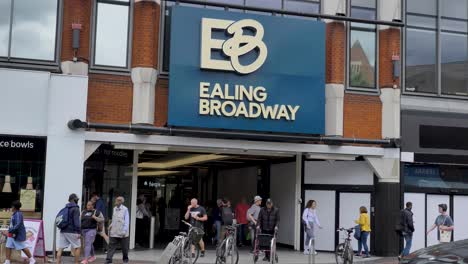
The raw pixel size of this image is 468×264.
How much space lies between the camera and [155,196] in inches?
1145

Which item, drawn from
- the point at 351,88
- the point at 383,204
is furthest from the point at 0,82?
the point at 383,204

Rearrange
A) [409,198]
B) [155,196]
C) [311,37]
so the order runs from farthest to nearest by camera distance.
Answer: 1. [155,196]
2. [409,198]
3. [311,37]

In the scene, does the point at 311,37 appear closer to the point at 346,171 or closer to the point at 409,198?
the point at 346,171

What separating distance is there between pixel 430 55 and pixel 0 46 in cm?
1466

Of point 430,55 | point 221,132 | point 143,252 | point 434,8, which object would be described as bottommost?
point 143,252

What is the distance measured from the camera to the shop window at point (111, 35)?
1980 cm

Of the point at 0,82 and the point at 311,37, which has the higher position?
the point at 311,37

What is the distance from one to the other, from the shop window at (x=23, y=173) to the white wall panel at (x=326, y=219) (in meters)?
9.69

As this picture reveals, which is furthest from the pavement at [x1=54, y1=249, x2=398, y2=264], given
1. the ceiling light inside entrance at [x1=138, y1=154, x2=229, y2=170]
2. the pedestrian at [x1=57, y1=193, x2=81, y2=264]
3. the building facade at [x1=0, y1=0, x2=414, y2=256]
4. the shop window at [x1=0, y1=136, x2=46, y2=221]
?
the ceiling light inside entrance at [x1=138, y1=154, x2=229, y2=170]

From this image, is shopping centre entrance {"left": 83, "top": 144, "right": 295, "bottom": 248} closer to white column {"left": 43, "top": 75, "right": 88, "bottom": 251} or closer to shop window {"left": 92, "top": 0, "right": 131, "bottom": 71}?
white column {"left": 43, "top": 75, "right": 88, "bottom": 251}

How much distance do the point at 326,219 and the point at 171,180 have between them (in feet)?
40.4

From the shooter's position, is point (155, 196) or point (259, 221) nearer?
point (259, 221)

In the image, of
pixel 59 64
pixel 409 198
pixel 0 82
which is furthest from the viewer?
pixel 409 198

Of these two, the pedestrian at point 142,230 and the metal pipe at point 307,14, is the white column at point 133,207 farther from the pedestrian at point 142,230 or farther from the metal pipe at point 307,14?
the metal pipe at point 307,14
